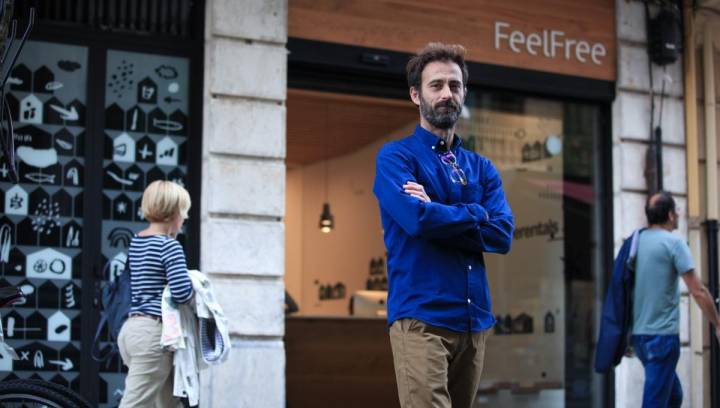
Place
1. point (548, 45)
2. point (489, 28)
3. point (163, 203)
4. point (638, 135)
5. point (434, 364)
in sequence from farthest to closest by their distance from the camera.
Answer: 1. point (638, 135)
2. point (548, 45)
3. point (489, 28)
4. point (163, 203)
5. point (434, 364)

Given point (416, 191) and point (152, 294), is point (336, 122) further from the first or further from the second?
point (416, 191)

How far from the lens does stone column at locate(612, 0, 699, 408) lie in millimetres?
8641

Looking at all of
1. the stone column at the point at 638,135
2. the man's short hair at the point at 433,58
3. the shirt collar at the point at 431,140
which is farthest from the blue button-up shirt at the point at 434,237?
the stone column at the point at 638,135

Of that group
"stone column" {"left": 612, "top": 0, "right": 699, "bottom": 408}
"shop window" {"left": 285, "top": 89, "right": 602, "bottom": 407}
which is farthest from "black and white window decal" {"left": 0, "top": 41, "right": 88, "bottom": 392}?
"stone column" {"left": 612, "top": 0, "right": 699, "bottom": 408}

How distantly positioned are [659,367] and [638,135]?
2.56 meters

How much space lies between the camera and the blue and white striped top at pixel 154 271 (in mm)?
5328

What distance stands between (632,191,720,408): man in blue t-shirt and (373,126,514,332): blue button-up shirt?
3.08 metres

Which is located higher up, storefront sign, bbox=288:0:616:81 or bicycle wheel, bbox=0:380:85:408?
storefront sign, bbox=288:0:616:81

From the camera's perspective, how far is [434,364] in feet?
12.7

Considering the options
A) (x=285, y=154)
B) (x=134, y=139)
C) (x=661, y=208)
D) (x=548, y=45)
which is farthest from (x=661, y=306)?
(x=134, y=139)

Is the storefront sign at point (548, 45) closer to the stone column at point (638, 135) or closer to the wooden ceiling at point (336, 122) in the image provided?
the stone column at point (638, 135)

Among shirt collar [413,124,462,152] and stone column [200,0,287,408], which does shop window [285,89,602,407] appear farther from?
shirt collar [413,124,462,152]

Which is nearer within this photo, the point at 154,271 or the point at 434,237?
the point at 434,237

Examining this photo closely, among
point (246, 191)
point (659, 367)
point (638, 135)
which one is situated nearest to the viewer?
point (659, 367)
